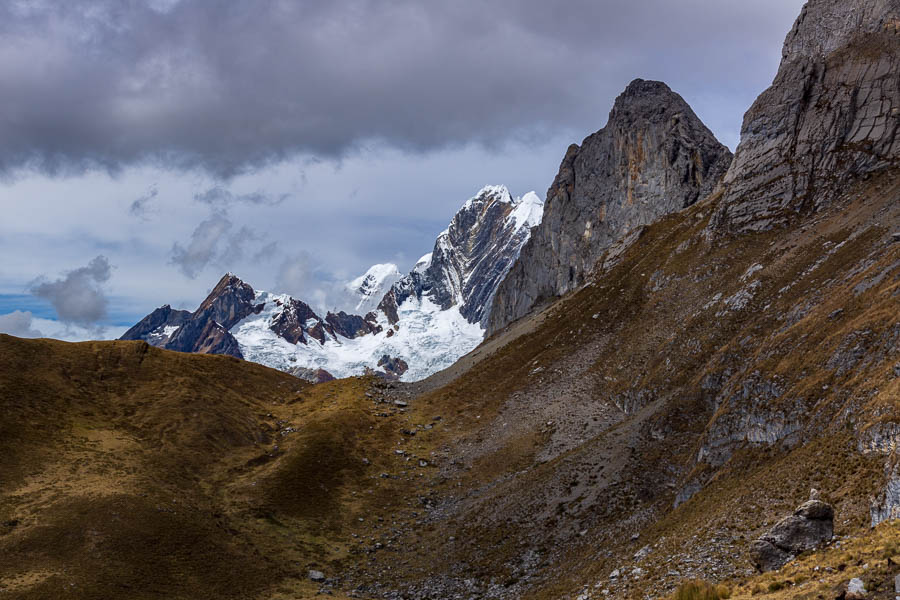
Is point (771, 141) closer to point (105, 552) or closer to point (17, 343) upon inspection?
point (105, 552)

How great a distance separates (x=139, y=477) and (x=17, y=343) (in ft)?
115

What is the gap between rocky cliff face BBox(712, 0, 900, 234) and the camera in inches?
3300

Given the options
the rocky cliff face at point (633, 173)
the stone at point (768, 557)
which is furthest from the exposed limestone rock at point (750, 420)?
the rocky cliff face at point (633, 173)

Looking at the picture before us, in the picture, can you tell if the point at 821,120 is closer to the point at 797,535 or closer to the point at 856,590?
the point at 797,535

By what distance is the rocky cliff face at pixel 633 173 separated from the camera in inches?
5768

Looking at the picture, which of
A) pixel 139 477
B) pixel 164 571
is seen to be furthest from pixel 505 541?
pixel 139 477

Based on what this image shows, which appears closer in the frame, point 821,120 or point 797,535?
point 797,535

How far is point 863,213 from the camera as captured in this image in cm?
7125

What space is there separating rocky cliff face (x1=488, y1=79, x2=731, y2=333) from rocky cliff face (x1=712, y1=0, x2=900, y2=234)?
3709cm

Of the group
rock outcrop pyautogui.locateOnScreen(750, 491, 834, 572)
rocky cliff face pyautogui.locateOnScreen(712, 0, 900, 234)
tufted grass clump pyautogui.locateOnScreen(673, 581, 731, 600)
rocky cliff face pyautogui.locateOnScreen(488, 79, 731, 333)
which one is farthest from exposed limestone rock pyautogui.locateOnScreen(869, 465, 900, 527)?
rocky cliff face pyautogui.locateOnScreen(488, 79, 731, 333)

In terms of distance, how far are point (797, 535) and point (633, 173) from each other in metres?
151

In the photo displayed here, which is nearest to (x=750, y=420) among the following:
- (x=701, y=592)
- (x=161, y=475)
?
(x=701, y=592)

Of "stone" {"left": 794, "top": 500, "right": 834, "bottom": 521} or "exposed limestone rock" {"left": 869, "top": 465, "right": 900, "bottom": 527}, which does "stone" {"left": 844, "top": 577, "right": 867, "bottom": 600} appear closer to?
"stone" {"left": 794, "top": 500, "right": 834, "bottom": 521}

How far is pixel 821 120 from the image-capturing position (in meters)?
90.7
